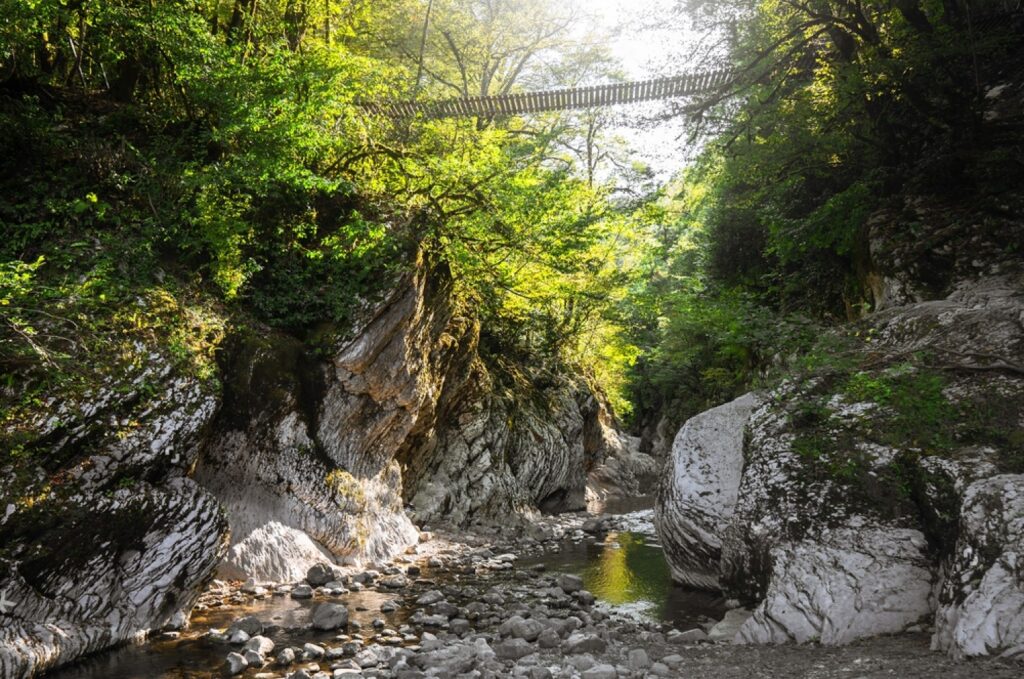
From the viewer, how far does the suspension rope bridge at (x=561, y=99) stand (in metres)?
14.6

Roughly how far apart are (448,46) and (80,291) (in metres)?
18.1

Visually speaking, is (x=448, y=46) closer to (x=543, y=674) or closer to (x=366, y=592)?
(x=366, y=592)

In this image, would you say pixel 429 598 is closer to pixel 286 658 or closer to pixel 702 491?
pixel 286 658

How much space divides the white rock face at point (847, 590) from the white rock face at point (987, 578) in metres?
0.51

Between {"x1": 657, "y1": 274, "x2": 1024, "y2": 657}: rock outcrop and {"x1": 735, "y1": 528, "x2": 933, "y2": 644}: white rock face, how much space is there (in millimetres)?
12

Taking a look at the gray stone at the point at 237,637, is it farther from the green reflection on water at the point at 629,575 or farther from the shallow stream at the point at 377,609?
the green reflection on water at the point at 629,575

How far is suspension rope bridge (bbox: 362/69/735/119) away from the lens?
14625mm

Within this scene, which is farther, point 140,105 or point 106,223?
point 140,105

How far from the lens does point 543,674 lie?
6.47m

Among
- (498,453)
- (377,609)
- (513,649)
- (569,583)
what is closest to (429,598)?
(377,609)

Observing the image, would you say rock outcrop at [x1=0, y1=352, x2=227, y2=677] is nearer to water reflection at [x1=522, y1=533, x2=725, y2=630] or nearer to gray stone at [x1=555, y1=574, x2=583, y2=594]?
gray stone at [x1=555, y1=574, x2=583, y2=594]

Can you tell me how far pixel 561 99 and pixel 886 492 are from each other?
1235 centimetres

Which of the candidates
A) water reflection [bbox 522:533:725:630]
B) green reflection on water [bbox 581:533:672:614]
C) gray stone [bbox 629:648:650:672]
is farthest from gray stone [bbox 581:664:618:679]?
green reflection on water [bbox 581:533:672:614]

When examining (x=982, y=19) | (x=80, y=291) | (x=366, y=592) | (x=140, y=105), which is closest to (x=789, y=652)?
(x=366, y=592)
